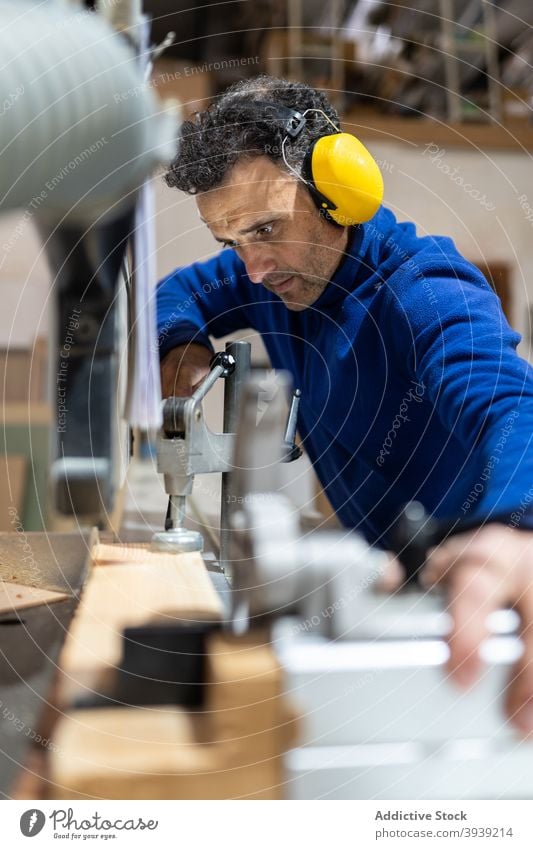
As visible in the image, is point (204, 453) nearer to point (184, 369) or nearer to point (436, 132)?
point (184, 369)

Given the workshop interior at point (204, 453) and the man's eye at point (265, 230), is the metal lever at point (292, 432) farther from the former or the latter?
the man's eye at point (265, 230)

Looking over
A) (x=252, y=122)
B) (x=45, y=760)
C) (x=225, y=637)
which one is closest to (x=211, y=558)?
(x=225, y=637)

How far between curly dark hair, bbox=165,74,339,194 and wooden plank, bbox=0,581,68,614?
29 centimetres

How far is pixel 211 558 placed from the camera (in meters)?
0.50

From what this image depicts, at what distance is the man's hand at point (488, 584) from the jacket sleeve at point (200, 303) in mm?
230

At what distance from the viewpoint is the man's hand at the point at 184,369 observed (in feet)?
1.60

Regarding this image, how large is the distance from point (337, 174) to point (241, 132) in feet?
0.23

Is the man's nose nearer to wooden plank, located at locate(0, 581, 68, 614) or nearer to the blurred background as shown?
the blurred background

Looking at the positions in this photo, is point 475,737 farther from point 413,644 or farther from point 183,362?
point 183,362

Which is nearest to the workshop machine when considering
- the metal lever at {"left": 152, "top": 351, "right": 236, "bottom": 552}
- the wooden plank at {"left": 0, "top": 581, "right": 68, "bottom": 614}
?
the metal lever at {"left": 152, "top": 351, "right": 236, "bottom": 552}

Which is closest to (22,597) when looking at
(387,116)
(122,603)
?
(122,603)

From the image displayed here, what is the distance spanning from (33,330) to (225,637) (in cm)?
27

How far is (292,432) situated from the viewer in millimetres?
504

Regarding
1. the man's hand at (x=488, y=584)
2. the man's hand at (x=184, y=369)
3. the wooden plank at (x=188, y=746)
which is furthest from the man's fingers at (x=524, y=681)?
the man's hand at (x=184, y=369)
